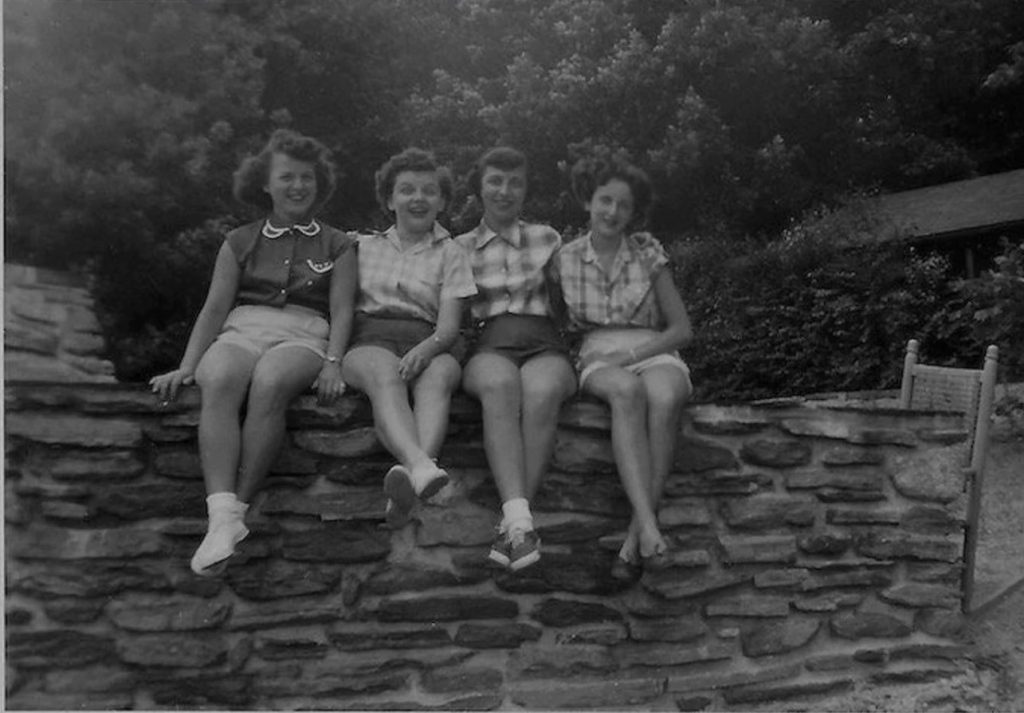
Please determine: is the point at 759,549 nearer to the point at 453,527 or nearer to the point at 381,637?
the point at 453,527

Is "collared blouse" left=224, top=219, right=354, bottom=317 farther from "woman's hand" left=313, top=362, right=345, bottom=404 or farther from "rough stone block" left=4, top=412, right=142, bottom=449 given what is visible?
"rough stone block" left=4, top=412, right=142, bottom=449

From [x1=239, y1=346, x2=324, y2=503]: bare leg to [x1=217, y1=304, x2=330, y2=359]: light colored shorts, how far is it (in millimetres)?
82

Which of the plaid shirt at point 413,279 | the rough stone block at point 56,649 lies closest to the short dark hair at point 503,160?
the plaid shirt at point 413,279

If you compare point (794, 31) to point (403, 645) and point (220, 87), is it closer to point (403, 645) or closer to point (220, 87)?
point (220, 87)

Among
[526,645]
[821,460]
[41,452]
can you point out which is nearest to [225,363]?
[41,452]

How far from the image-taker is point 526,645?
227cm

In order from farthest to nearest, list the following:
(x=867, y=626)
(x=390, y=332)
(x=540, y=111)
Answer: (x=540, y=111), (x=867, y=626), (x=390, y=332)

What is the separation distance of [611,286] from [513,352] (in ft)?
1.10

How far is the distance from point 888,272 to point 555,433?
3279mm

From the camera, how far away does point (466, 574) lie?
2.24 meters

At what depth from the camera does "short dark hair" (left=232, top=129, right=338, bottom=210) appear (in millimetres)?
2385

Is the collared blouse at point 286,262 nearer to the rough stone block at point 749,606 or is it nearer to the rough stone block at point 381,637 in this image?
the rough stone block at point 381,637

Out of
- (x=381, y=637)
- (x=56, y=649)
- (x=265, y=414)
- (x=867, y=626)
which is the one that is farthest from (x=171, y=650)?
(x=867, y=626)

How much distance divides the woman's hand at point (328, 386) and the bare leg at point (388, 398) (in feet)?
0.08
